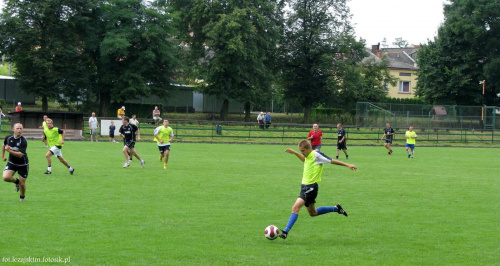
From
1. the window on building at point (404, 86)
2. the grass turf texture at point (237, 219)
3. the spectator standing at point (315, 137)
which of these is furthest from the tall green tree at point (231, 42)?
the window on building at point (404, 86)

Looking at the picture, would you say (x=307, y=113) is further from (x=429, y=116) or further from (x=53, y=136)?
(x=53, y=136)

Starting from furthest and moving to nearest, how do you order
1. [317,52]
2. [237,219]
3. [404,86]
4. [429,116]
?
[404,86], [317,52], [429,116], [237,219]

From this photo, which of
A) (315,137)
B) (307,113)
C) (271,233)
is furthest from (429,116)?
(271,233)

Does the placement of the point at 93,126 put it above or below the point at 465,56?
below

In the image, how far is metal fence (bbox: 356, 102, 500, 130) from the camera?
163 ft

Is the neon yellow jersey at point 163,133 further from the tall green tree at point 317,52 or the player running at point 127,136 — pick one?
the tall green tree at point 317,52

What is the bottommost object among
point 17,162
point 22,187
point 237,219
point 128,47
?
point 237,219

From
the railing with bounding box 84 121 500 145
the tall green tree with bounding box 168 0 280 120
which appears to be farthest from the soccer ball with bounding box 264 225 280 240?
the tall green tree with bounding box 168 0 280 120

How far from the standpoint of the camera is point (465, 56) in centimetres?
6128

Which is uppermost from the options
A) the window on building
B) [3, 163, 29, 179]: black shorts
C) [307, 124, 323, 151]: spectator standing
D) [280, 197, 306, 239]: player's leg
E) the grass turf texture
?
the window on building

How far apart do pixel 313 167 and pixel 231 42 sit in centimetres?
4245

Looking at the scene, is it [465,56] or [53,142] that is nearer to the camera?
[53,142]

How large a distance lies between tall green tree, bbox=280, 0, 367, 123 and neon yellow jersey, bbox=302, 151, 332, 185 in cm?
4995

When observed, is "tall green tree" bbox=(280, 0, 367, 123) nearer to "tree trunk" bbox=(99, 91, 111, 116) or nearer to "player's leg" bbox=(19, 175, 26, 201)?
"tree trunk" bbox=(99, 91, 111, 116)
